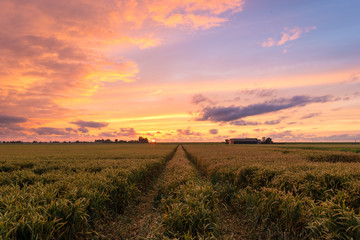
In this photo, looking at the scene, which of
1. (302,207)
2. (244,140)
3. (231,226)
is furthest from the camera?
(244,140)

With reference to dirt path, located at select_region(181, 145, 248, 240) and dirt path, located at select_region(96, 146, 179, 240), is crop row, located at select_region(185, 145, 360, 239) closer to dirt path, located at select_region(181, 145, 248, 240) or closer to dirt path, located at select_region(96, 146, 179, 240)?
dirt path, located at select_region(181, 145, 248, 240)

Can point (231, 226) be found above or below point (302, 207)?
below

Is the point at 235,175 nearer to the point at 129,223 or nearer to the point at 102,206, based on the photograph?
the point at 129,223

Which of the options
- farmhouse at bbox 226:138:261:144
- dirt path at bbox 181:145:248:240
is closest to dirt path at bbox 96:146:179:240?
dirt path at bbox 181:145:248:240

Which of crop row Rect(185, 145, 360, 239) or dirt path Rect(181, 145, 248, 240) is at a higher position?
crop row Rect(185, 145, 360, 239)

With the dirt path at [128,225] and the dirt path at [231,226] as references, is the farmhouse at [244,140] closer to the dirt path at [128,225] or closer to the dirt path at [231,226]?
the dirt path at [231,226]

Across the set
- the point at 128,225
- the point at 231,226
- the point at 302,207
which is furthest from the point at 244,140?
the point at 128,225

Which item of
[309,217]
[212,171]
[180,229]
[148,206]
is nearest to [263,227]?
[309,217]

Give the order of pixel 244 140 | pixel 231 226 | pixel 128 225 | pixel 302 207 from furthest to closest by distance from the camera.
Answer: pixel 244 140 → pixel 128 225 → pixel 231 226 → pixel 302 207

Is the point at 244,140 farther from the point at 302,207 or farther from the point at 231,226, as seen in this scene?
the point at 302,207

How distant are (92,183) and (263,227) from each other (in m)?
6.78

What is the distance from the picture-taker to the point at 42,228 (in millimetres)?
4133

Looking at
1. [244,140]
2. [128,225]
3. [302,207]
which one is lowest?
[244,140]

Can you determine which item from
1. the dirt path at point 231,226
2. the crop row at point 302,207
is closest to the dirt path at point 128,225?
the dirt path at point 231,226
